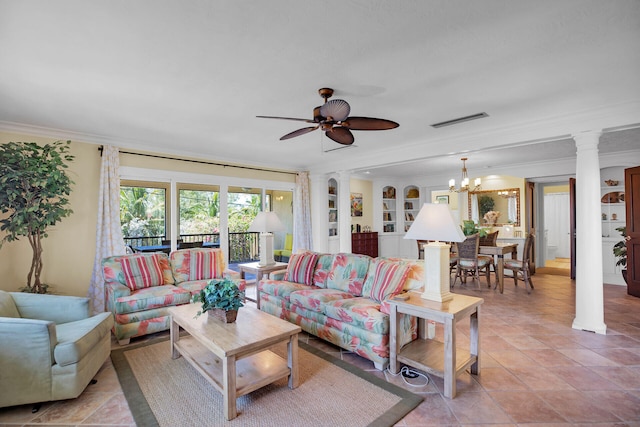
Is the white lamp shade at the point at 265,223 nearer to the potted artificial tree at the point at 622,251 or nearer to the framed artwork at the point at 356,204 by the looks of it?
the framed artwork at the point at 356,204

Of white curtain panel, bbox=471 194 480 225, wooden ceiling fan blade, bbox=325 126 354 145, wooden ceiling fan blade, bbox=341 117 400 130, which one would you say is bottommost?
white curtain panel, bbox=471 194 480 225

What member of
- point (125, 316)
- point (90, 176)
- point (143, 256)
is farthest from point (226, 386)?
point (90, 176)

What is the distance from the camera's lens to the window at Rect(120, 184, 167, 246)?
15.5 ft

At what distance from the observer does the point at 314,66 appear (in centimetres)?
242

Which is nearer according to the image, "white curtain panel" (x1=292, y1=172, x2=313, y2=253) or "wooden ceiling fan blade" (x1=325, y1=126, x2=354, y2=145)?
"wooden ceiling fan blade" (x1=325, y1=126, x2=354, y2=145)

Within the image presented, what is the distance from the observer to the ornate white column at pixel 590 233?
3.38m

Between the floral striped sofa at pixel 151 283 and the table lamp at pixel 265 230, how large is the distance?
0.55 meters

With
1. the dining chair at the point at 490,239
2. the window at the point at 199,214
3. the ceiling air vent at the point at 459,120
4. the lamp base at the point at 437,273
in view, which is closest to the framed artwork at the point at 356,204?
the dining chair at the point at 490,239

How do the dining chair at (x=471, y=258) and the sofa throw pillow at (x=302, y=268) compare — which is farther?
the dining chair at (x=471, y=258)

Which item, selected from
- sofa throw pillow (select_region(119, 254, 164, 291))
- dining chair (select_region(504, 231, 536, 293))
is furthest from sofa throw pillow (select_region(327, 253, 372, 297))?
dining chair (select_region(504, 231, 536, 293))

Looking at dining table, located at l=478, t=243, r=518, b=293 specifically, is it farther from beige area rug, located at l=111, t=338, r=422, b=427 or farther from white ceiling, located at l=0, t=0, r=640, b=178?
beige area rug, located at l=111, t=338, r=422, b=427

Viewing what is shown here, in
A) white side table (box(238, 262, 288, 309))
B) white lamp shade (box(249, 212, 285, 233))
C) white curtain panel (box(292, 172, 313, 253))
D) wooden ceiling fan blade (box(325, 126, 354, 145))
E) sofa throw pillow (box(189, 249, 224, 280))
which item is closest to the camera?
wooden ceiling fan blade (box(325, 126, 354, 145))

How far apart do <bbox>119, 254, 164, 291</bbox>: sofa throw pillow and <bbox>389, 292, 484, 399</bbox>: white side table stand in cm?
296

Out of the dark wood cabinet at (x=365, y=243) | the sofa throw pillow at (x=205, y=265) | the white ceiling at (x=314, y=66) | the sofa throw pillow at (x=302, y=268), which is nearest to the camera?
the white ceiling at (x=314, y=66)
